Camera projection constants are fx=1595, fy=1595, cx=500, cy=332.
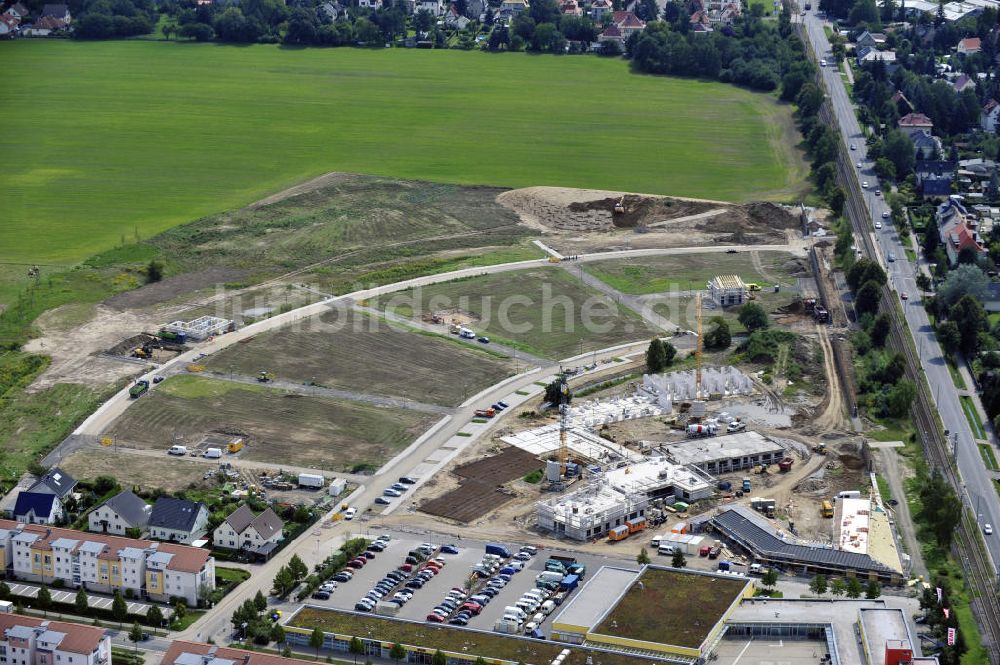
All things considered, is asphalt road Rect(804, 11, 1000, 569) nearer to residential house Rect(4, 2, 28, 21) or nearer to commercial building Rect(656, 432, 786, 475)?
commercial building Rect(656, 432, 786, 475)

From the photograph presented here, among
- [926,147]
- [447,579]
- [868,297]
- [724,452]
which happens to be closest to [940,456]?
[724,452]

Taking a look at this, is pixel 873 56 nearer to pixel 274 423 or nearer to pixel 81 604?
pixel 274 423

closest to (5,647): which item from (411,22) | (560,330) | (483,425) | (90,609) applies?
(90,609)

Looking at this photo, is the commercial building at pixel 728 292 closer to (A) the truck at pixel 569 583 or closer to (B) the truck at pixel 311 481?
(B) the truck at pixel 311 481

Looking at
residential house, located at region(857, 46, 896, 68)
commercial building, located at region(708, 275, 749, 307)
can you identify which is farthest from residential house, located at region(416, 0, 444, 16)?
commercial building, located at region(708, 275, 749, 307)

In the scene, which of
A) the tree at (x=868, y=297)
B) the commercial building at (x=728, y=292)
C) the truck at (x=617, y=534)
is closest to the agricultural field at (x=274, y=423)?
the truck at (x=617, y=534)

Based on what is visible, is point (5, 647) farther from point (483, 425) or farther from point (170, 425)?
point (483, 425)
